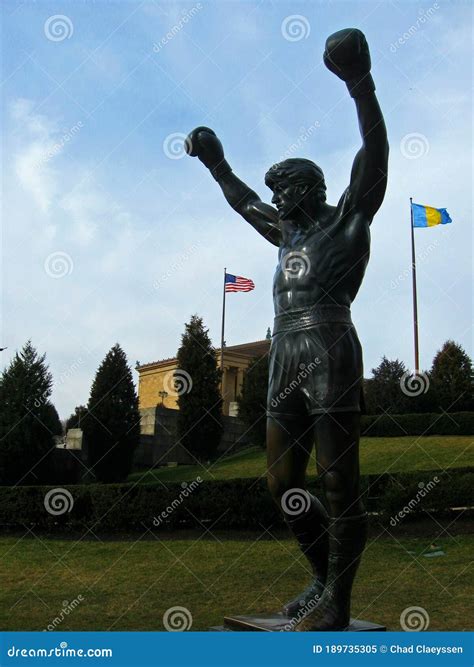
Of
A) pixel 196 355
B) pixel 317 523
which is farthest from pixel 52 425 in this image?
pixel 317 523

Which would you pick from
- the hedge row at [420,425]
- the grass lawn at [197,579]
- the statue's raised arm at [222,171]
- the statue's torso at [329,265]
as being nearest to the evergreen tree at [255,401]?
A: the hedge row at [420,425]

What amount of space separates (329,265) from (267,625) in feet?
6.96

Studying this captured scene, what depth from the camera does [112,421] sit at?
877 inches

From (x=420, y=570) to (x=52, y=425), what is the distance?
41.1 feet

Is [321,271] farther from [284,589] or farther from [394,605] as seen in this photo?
[284,589]

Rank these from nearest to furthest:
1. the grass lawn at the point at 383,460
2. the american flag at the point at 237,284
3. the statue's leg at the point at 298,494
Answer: the statue's leg at the point at 298,494, the grass lawn at the point at 383,460, the american flag at the point at 237,284

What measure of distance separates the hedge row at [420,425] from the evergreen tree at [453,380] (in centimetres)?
207

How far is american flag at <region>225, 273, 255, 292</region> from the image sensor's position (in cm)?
2898

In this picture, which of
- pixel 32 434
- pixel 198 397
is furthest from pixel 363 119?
pixel 198 397

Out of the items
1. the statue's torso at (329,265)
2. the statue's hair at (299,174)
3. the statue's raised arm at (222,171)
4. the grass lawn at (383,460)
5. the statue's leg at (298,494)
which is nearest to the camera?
the statue's leg at (298,494)

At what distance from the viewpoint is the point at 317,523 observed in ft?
13.6

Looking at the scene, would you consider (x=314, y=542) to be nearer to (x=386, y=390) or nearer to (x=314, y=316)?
(x=314, y=316)

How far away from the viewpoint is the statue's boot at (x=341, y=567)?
3.79 metres

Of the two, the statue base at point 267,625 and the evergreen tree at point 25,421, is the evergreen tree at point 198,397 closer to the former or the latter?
the evergreen tree at point 25,421
